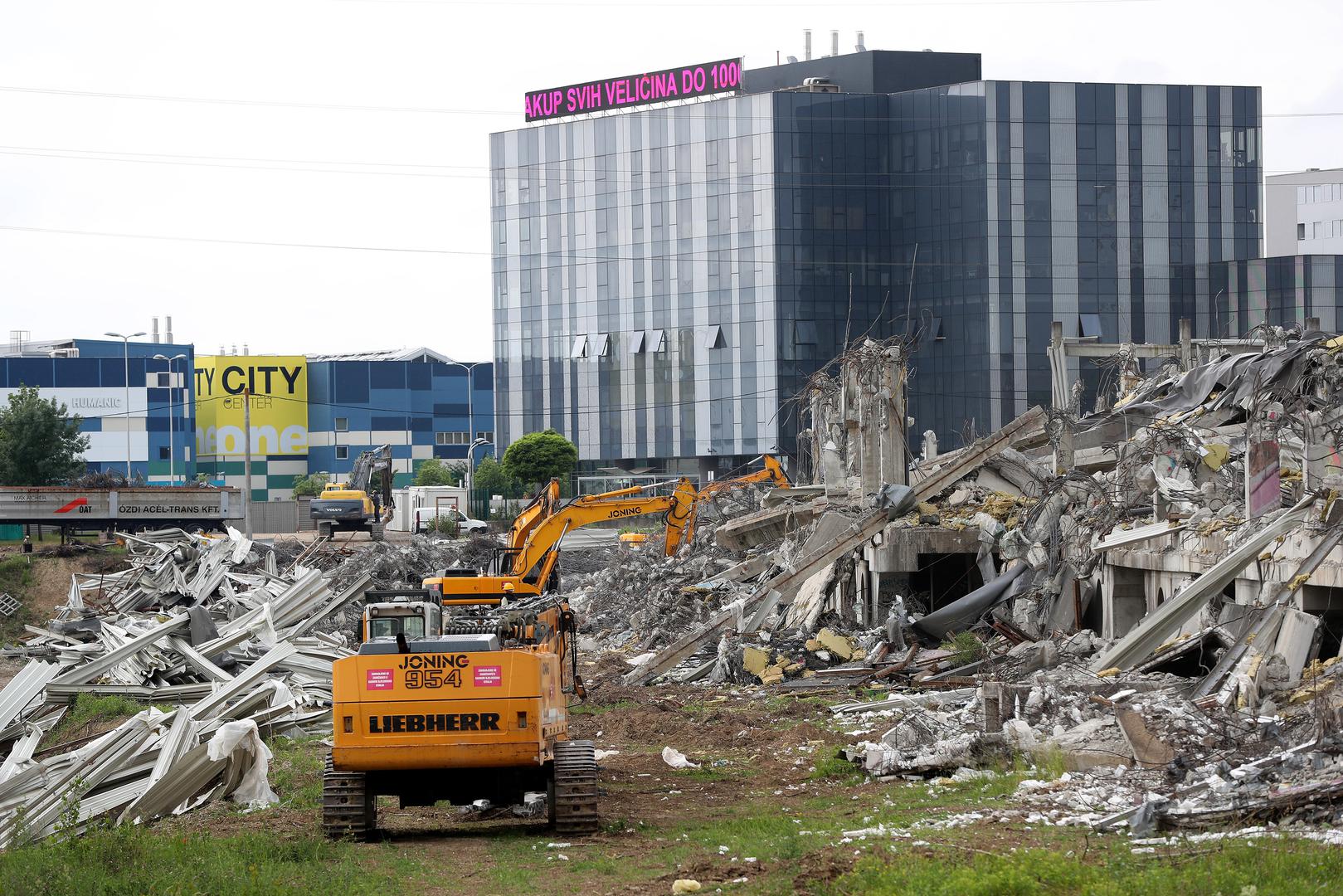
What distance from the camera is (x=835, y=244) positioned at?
8431 centimetres

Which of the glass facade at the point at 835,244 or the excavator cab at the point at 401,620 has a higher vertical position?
the glass facade at the point at 835,244

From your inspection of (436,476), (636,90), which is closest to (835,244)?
(636,90)

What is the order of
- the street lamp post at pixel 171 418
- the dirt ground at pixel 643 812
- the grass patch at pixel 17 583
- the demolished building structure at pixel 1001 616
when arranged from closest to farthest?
the dirt ground at pixel 643 812, the demolished building structure at pixel 1001 616, the grass patch at pixel 17 583, the street lamp post at pixel 171 418

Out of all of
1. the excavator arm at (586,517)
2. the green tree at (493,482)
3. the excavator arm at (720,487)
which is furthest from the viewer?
the green tree at (493,482)

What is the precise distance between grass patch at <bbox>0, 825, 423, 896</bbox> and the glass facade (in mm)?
65900

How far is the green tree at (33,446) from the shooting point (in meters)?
59.8

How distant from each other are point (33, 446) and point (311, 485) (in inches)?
1501

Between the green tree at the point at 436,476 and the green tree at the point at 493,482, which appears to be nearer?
the green tree at the point at 493,482

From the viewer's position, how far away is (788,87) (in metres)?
89.9

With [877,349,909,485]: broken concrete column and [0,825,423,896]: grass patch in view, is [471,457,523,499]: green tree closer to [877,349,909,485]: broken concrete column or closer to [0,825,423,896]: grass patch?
[877,349,909,485]: broken concrete column

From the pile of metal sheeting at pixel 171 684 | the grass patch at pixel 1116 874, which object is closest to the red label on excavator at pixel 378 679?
the pile of metal sheeting at pixel 171 684

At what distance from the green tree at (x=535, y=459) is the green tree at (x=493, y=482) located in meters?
2.67

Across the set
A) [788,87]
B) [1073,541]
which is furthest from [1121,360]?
[788,87]

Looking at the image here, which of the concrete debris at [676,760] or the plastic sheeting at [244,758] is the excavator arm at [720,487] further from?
the plastic sheeting at [244,758]
